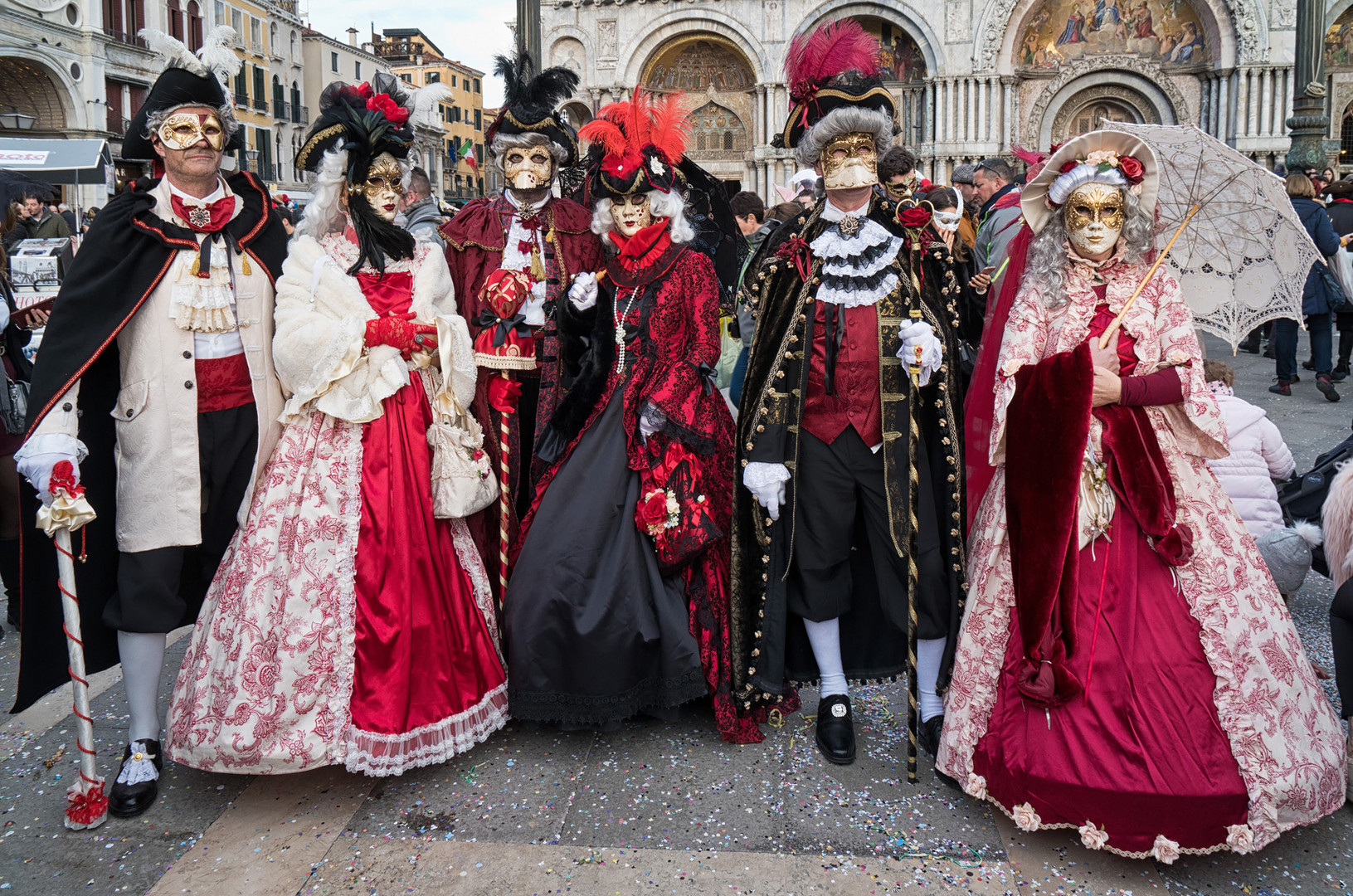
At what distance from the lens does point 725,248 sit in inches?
140

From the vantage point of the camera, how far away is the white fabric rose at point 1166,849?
7.59 ft

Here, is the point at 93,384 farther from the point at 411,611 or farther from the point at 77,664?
the point at 411,611

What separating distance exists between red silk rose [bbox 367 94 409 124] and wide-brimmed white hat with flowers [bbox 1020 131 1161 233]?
6.66 feet

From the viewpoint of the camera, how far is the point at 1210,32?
26328mm

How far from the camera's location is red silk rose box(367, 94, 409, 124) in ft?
10.1

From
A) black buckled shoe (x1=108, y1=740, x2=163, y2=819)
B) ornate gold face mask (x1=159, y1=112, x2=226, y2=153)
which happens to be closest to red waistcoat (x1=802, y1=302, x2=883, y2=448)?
ornate gold face mask (x1=159, y1=112, x2=226, y2=153)

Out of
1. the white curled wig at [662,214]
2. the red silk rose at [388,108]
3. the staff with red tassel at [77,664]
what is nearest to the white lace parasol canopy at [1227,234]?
the white curled wig at [662,214]

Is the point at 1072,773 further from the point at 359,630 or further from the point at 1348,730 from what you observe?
the point at 359,630

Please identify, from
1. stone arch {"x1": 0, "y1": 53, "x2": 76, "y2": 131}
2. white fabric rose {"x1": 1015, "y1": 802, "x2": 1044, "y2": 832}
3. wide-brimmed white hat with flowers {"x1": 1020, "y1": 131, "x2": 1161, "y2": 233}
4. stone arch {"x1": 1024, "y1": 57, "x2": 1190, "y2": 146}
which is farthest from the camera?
stone arch {"x1": 1024, "y1": 57, "x2": 1190, "y2": 146}

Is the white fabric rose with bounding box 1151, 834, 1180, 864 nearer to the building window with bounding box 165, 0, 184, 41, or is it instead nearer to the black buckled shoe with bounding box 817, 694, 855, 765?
the black buckled shoe with bounding box 817, 694, 855, 765

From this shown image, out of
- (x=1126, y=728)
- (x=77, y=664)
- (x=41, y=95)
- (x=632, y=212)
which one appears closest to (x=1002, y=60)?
(x=41, y=95)

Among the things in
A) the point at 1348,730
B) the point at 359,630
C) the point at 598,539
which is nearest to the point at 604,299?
the point at 598,539

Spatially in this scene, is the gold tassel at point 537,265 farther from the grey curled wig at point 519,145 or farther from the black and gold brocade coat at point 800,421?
the black and gold brocade coat at point 800,421

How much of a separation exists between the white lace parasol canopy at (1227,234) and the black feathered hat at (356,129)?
88.5 inches
